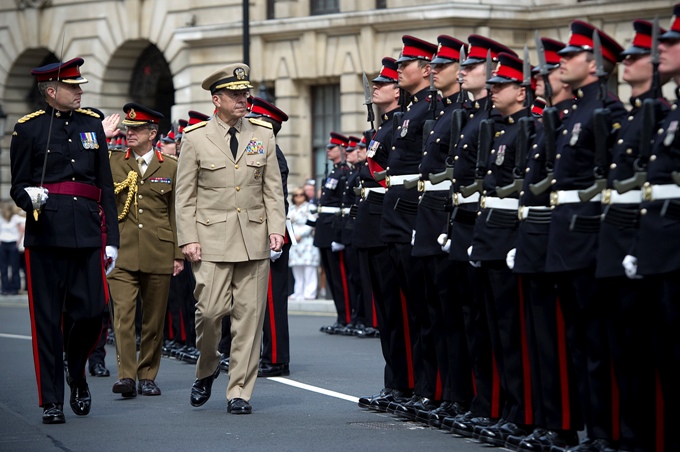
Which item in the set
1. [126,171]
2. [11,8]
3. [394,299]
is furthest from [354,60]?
[394,299]

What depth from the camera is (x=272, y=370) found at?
530 inches

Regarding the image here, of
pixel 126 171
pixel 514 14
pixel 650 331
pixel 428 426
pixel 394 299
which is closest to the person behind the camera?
pixel 650 331

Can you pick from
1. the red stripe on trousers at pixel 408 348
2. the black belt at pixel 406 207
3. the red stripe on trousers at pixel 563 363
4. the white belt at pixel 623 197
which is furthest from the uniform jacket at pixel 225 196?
the white belt at pixel 623 197

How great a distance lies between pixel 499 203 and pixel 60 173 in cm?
309

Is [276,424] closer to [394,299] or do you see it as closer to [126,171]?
→ [394,299]

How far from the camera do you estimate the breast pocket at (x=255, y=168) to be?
1087 cm

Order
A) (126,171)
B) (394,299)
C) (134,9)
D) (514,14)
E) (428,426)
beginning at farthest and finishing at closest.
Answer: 1. (134,9)
2. (514,14)
3. (126,171)
4. (394,299)
5. (428,426)

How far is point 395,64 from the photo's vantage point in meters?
11.5

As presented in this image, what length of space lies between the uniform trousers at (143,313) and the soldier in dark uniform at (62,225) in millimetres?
1417

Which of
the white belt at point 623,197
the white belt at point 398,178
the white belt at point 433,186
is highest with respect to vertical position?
the white belt at point 398,178

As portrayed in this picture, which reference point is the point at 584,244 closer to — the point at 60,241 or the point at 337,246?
the point at 60,241

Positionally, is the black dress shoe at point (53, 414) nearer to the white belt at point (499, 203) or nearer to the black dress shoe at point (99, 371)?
the white belt at point (499, 203)

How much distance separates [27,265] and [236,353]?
5.06ft

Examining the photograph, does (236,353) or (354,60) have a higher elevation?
(354,60)
